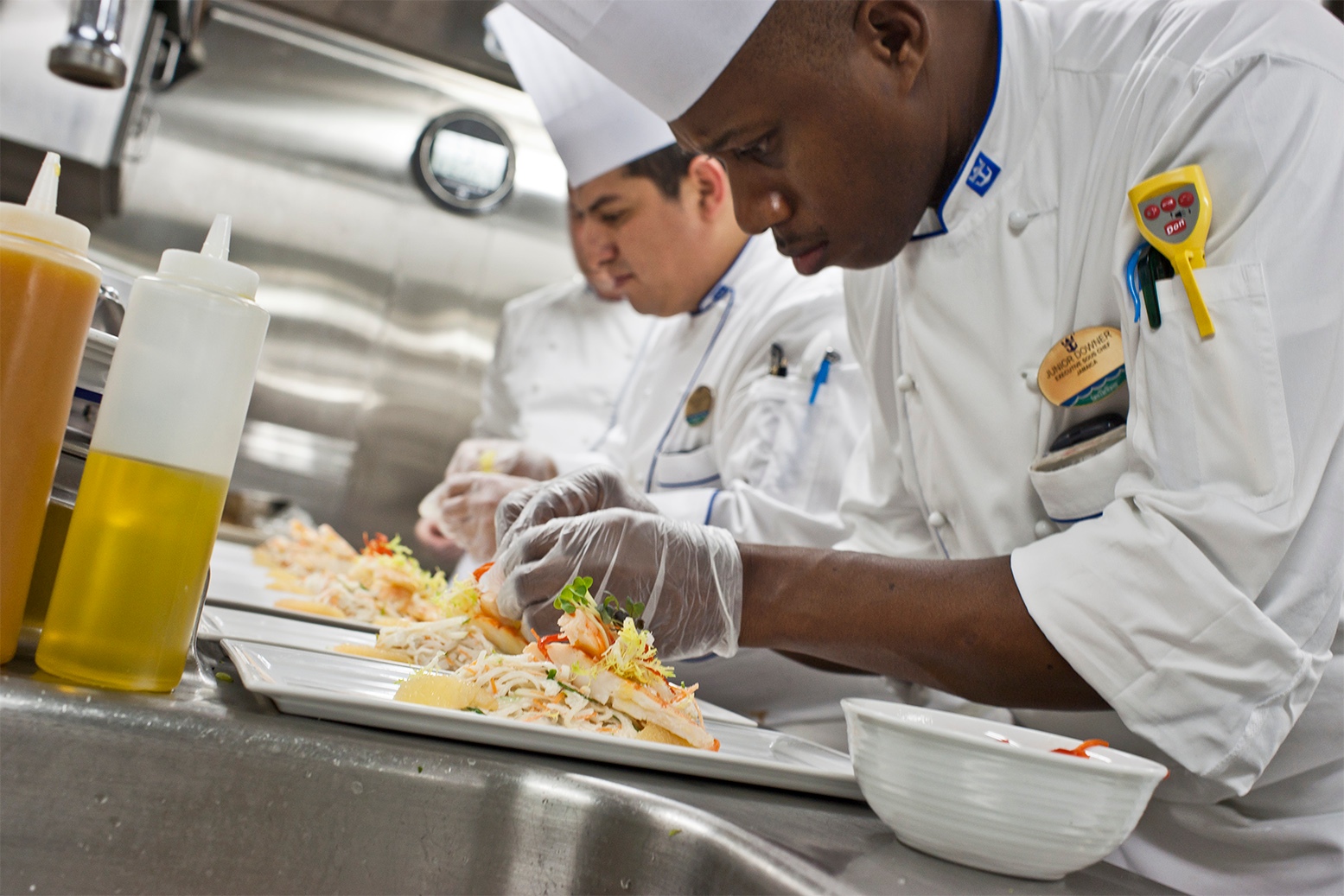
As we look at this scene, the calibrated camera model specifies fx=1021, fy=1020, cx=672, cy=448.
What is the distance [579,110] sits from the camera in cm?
281

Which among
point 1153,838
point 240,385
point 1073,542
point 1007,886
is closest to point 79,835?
point 240,385

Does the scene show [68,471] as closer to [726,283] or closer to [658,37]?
[658,37]

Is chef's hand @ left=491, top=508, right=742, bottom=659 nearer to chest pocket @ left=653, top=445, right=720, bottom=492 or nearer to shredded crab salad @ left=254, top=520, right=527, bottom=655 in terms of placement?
shredded crab salad @ left=254, top=520, right=527, bottom=655

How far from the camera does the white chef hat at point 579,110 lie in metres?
2.75

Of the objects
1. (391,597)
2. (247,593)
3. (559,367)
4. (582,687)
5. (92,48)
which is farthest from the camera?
(559,367)

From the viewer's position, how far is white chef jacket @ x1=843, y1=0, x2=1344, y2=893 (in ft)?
3.46

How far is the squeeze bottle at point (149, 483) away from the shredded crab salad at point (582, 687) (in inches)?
10.0

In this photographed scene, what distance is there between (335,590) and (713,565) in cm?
113

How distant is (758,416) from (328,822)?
1792 mm

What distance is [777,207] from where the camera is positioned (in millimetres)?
→ 1546

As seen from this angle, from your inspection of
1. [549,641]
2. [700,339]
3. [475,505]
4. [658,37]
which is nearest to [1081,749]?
[549,641]

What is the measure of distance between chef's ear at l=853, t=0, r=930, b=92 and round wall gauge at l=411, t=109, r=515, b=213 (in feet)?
13.3

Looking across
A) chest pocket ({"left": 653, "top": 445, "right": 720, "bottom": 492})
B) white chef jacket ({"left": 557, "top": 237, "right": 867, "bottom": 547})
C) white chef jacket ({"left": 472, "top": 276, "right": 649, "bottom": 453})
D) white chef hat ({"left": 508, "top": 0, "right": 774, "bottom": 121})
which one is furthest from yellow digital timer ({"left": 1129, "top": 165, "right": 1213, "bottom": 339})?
white chef jacket ({"left": 472, "top": 276, "right": 649, "bottom": 453})

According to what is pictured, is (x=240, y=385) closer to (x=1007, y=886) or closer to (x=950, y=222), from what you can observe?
(x=1007, y=886)
